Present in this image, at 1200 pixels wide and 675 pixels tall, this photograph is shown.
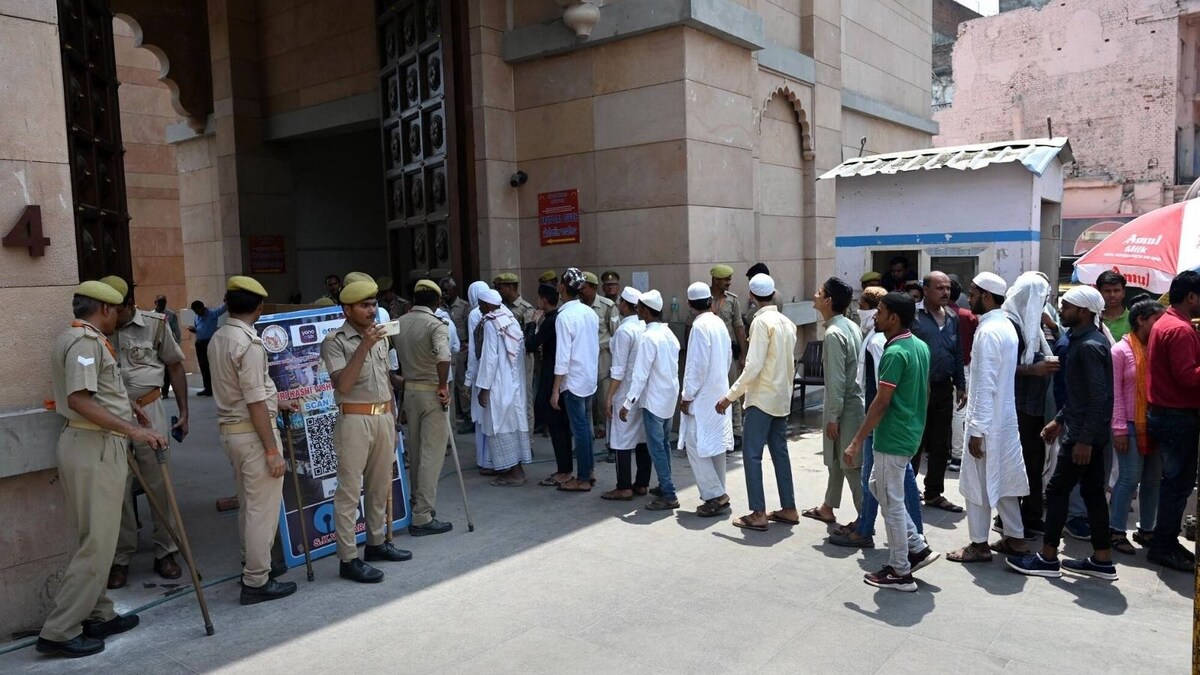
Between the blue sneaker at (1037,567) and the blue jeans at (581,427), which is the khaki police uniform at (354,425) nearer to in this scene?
the blue jeans at (581,427)

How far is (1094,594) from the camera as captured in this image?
466cm

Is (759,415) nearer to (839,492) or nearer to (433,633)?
(839,492)

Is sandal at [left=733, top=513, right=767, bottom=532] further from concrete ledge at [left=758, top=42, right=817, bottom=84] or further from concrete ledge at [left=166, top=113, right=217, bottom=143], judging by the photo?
concrete ledge at [left=166, top=113, right=217, bottom=143]

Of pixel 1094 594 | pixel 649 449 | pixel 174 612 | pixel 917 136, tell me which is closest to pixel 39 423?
pixel 174 612

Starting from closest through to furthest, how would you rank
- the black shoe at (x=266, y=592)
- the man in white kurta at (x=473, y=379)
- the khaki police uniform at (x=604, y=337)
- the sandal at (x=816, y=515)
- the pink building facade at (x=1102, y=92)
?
the black shoe at (x=266, y=592), the sandal at (x=816, y=515), the man in white kurta at (x=473, y=379), the khaki police uniform at (x=604, y=337), the pink building facade at (x=1102, y=92)

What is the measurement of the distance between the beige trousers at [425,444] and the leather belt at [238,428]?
1.56m

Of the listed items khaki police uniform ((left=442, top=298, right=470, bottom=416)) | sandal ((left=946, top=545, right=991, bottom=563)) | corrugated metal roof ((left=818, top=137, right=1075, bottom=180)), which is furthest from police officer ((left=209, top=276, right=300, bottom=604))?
corrugated metal roof ((left=818, top=137, right=1075, bottom=180))

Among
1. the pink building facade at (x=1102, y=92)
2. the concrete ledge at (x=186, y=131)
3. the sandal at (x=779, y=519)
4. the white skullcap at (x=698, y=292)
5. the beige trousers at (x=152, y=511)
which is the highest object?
the pink building facade at (x=1102, y=92)

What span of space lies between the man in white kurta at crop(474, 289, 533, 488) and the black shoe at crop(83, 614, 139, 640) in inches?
128

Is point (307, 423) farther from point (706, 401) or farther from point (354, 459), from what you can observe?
point (706, 401)

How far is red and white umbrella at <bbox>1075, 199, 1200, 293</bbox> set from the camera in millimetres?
6832

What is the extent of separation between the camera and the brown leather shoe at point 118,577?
16.8ft

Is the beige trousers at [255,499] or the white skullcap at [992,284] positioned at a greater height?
the white skullcap at [992,284]

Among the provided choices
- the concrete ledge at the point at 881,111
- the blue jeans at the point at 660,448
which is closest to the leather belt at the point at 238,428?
the blue jeans at the point at 660,448
